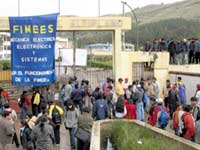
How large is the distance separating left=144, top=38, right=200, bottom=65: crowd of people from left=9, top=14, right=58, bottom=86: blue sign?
10.6m

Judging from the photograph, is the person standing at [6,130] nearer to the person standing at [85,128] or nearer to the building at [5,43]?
the person standing at [85,128]

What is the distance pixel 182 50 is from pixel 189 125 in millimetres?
15570

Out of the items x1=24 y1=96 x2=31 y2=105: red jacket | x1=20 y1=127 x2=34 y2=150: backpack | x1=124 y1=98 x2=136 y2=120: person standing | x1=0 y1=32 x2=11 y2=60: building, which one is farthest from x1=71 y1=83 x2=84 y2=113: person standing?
x1=0 y1=32 x2=11 y2=60: building

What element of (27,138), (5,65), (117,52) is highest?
(117,52)

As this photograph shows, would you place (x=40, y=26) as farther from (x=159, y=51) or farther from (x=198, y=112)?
(x=159, y=51)

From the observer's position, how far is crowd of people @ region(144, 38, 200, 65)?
2868 centimetres

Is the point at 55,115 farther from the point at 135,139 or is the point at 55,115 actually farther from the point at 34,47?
the point at 34,47

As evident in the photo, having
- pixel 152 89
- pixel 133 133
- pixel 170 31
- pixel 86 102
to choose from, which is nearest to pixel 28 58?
pixel 86 102

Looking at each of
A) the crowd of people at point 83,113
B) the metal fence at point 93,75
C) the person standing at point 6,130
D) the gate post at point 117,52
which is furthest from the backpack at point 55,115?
the metal fence at point 93,75

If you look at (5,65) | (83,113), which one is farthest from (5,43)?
(83,113)

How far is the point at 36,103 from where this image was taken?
19.5m

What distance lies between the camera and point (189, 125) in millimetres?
13633

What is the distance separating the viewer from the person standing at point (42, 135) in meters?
12.5

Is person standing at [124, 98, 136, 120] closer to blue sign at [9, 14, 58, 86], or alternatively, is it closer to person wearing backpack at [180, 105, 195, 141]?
blue sign at [9, 14, 58, 86]
